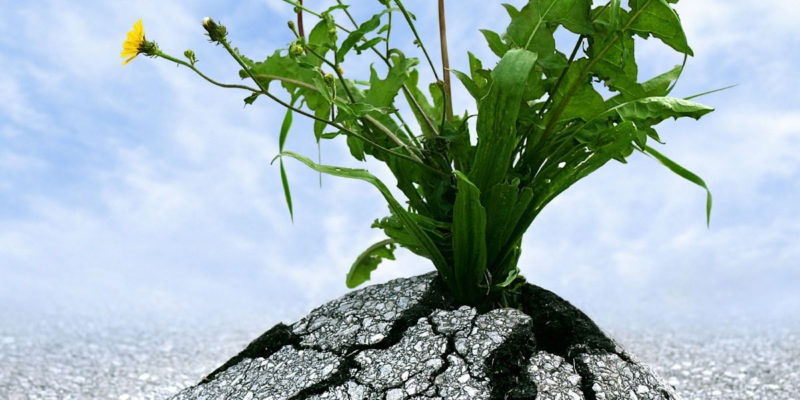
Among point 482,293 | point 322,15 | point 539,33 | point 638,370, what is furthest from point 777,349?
point 322,15

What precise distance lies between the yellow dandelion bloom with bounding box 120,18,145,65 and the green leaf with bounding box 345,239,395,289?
3.21 ft

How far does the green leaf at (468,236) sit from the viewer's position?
63.8 inches

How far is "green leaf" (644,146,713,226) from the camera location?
72.2 inches

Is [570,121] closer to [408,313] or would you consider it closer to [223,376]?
[408,313]

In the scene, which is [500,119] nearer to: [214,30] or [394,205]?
[394,205]

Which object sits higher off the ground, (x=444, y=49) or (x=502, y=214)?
(x=444, y=49)

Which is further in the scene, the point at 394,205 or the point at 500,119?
the point at 394,205

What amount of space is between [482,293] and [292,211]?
0.54m

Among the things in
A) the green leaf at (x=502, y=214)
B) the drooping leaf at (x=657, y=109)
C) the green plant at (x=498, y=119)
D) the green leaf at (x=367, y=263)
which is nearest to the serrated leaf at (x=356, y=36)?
the green plant at (x=498, y=119)

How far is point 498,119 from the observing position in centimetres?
159

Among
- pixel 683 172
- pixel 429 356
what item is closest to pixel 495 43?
pixel 683 172

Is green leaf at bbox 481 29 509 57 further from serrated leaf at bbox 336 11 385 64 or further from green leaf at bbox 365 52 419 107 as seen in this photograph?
serrated leaf at bbox 336 11 385 64

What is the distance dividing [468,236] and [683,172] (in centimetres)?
62

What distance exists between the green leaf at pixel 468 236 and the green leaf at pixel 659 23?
1.77 feet
